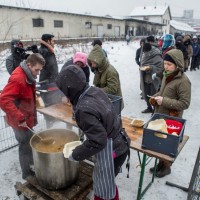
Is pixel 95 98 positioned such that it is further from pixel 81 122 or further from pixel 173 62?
pixel 173 62

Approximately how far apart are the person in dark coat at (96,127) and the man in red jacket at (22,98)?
1.06 metres

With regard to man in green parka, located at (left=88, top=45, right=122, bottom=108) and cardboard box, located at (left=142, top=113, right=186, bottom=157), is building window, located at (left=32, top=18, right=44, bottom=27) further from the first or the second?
cardboard box, located at (left=142, top=113, right=186, bottom=157)

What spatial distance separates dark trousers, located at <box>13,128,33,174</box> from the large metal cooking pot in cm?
54

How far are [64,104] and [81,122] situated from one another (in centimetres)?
213

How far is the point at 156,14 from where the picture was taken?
48.4 m

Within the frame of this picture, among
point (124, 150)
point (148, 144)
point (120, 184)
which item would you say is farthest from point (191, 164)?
point (124, 150)

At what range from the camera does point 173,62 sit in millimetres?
2803

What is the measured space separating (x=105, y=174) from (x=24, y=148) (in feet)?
5.39

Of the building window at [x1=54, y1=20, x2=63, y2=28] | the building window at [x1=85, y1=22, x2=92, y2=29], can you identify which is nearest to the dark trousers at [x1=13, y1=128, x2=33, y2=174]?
the building window at [x1=54, y1=20, x2=63, y2=28]

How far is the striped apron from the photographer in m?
2.03

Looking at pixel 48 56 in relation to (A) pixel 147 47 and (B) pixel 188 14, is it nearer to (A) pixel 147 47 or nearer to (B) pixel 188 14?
(A) pixel 147 47

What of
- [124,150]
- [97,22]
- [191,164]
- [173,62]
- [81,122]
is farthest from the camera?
[97,22]

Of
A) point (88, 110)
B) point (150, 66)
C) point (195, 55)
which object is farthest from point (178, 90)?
point (195, 55)

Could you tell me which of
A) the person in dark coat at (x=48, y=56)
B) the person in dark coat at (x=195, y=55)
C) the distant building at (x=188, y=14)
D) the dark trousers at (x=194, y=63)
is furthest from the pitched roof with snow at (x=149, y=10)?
the distant building at (x=188, y=14)
